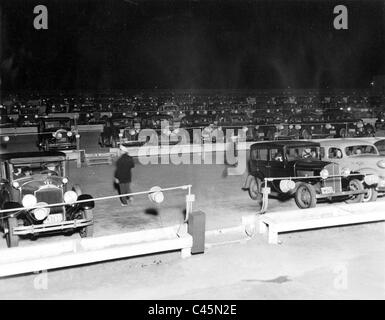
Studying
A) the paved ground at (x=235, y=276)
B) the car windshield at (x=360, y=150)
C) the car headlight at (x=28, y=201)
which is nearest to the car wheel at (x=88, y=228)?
the car headlight at (x=28, y=201)

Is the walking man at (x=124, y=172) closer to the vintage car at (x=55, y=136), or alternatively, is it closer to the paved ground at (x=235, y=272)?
the paved ground at (x=235, y=272)

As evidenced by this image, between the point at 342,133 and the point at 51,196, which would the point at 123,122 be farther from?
the point at 51,196

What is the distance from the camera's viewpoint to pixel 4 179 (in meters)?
8.52

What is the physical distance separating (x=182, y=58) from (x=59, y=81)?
15863mm

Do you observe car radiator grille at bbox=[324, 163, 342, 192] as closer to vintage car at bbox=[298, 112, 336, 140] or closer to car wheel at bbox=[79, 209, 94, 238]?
car wheel at bbox=[79, 209, 94, 238]

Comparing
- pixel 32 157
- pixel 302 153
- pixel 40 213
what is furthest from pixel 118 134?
pixel 40 213

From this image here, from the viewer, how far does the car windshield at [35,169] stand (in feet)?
27.7

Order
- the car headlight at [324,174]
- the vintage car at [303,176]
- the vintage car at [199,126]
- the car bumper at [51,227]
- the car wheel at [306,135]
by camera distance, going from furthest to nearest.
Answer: the car wheel at [306,135]
the vintage car at [199,126]
the vintage car at [303,176]
the car headlight at [324,174]
the car bumper at [51,227]

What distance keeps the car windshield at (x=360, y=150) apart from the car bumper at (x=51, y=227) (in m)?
7.06

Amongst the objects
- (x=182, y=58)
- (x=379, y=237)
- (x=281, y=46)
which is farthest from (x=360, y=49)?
(x=379, y=237)

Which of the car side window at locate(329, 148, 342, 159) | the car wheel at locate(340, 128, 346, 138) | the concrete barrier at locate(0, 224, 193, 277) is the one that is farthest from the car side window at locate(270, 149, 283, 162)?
the car wheel at locate(340, 128, 346, 138)

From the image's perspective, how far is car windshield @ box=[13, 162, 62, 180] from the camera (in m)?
8.45

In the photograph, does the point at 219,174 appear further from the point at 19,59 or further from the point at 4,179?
the point at 19,59

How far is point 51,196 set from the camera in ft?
26.6
